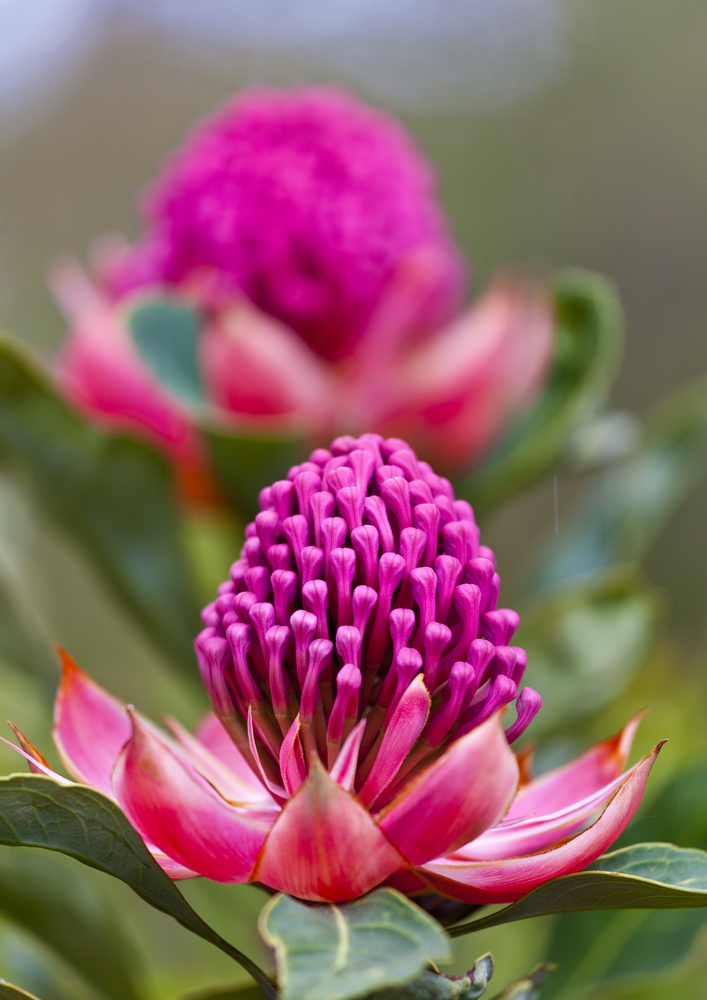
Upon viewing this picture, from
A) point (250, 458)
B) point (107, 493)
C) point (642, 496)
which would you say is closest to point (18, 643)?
point (107, 493)

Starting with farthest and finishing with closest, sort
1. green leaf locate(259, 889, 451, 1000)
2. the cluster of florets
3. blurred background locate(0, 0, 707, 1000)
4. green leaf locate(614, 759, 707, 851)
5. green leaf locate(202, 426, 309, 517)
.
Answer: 1. blurred background locate(0, 0, 707, 1000)
2. green leaf locate(202, 426, 309, 517)
3. green leaf locate(614, 759, 707, 851)
4. the cluster of florets
5. green leaf locate(259, 889, 451, 1000)

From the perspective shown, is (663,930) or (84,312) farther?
(84,312)

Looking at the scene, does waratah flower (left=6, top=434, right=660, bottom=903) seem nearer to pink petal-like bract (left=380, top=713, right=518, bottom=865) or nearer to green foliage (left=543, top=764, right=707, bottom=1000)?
pink petal-like bract (left=380, top=713, right=518, bottom=865)

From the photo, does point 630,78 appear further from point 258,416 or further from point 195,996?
point 195,996

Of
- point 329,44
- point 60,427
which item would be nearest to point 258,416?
point 60,427

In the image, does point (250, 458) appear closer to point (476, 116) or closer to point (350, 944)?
point (350, 944)

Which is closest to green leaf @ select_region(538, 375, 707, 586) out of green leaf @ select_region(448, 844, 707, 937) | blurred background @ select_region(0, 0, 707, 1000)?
green leaf @ select_region(448, 844, 707, 937)
